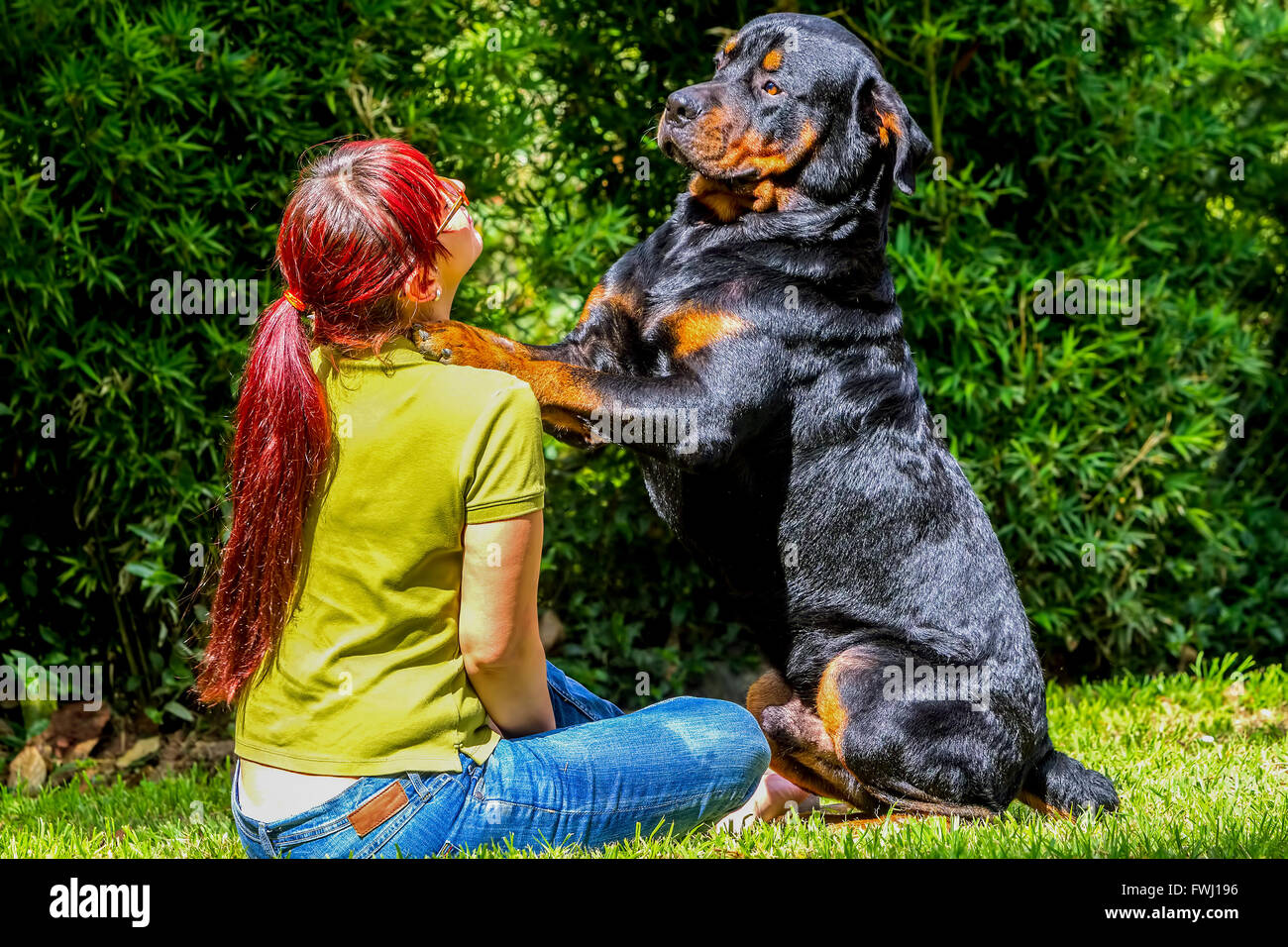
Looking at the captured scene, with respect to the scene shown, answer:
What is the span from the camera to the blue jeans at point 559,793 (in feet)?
7.89

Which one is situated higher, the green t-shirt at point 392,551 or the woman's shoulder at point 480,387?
the woman's shoulder at point 480,387

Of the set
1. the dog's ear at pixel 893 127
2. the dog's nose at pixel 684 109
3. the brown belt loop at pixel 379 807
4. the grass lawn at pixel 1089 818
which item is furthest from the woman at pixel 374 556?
the dog's ear at pixel 893 127

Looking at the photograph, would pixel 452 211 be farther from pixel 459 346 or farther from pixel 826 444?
pixel 826 444

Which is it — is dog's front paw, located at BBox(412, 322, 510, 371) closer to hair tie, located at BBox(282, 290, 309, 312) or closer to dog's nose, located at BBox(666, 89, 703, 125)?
hair tie, located at BBox(282, 290, 309, 312)

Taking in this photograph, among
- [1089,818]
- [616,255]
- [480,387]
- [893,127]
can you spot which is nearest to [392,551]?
[480,387]

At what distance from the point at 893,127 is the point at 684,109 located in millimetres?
511

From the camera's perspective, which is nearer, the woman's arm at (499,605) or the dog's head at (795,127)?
the woman's arm at (499,605)

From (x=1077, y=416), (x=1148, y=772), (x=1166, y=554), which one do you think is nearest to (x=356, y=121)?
(x=1077, y=416)

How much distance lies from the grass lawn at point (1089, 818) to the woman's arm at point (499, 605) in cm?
34

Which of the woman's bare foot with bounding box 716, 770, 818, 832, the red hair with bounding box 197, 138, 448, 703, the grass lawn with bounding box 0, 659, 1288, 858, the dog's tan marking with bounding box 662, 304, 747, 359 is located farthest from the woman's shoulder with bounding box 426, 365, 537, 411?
the woman's bare foot with bounding box 716, 770, 818, 832

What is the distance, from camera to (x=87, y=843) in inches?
121

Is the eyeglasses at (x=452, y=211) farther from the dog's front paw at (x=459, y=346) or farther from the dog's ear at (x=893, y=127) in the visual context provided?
the dog's ear at (x=893, y=127)

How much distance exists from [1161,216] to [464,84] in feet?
9.91

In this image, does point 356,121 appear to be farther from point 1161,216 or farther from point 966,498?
point 1161,216
